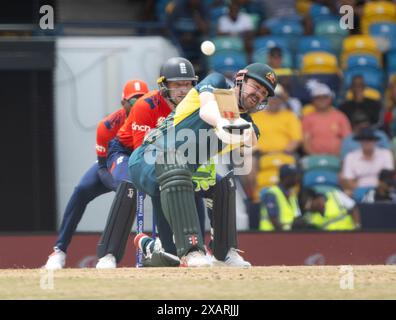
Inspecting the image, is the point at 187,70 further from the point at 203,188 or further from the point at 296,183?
the point at 296,183

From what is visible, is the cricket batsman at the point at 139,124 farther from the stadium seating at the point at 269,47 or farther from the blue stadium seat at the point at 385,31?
the blue stadium seat at the point at 385,31

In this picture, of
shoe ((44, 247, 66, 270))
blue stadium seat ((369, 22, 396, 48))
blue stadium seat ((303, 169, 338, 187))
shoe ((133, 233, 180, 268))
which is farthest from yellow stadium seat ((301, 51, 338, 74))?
shoe ((133, 233, 180, 268))

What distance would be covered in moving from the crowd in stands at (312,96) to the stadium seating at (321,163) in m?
0.01

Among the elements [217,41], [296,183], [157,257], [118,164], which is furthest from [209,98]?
[217,41]

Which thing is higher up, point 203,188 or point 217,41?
point 217,41

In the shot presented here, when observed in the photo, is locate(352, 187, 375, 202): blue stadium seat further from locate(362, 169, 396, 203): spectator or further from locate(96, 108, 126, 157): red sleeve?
locate(96, 108, 126, 157): red sleeve

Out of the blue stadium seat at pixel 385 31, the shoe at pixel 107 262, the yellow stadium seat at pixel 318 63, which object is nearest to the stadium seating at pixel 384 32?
the blue stadium seat at pixel 385 31

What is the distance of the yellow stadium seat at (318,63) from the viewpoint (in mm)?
14953

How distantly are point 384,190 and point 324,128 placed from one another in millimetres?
930

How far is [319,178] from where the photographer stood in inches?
557

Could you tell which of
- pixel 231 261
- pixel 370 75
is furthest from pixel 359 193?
pixel 231 261

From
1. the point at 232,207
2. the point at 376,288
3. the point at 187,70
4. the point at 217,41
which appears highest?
the point at 217,41

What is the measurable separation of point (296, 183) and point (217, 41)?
6.92 ft

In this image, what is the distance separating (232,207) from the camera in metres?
10.3
